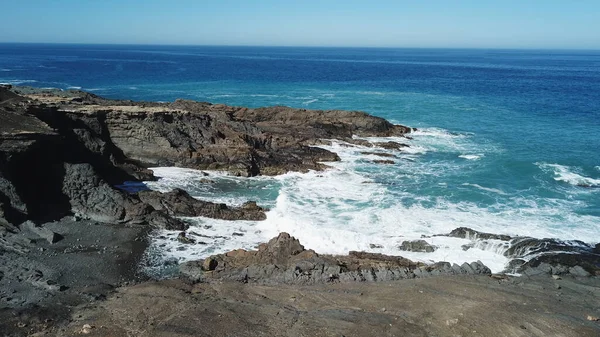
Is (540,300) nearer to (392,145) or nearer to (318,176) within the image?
(318,176)

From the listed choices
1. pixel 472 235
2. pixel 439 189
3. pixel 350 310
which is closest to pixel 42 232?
pixel 350 310

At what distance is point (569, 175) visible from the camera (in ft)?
121

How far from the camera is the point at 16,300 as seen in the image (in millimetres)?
16797

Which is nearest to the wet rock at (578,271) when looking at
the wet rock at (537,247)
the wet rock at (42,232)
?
the wet rock at (537,247)

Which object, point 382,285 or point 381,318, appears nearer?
point 381,318

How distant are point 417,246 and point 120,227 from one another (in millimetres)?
15049

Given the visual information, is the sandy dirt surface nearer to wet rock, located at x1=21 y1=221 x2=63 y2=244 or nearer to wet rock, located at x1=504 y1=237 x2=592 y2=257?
wet rock, located at x1=504 y1=237 x2=592 y2=257

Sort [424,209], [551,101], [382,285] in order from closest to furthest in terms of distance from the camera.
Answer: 1. [382,285]
2. [424,209]
3. [551,101]

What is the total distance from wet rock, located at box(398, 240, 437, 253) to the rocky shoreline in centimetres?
6

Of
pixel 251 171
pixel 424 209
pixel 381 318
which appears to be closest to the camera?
pixel 381 318

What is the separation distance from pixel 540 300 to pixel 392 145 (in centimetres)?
2780

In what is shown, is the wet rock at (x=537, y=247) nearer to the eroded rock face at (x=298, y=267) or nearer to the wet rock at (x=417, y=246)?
the wet rock at (x=417, y=246)

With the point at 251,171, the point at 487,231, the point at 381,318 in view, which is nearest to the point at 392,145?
the point at 251,171

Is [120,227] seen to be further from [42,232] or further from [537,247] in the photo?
[537,247]
